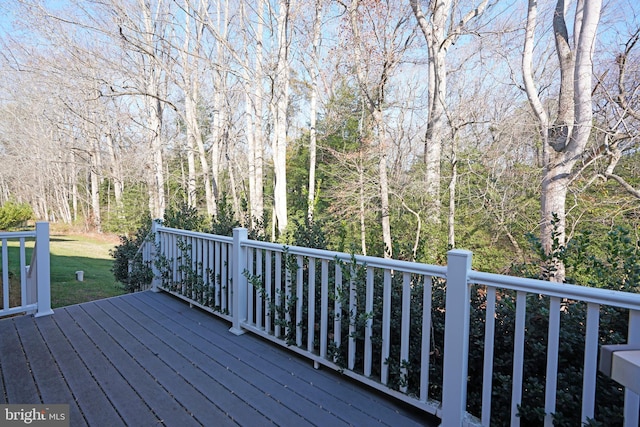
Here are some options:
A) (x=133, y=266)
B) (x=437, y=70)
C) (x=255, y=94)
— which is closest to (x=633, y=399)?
(x=133, y=266)

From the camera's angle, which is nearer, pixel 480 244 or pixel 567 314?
pixel 567 314

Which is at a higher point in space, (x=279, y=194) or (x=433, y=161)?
(x=433, y=161)

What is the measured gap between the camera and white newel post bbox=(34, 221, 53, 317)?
3.53m

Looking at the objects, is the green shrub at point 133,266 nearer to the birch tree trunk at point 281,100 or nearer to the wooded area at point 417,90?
the wooded area at point 417,90

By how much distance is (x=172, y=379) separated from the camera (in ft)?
7.67

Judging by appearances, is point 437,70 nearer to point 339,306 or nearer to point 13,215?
point 339,306

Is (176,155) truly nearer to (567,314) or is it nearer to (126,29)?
(126,29)

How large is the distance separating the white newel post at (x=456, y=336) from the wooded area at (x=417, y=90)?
9.43 feet

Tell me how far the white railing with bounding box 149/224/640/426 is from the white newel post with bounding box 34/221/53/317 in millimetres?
1582

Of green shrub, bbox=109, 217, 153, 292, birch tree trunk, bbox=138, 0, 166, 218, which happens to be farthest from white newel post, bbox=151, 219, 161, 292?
birch tree trunk, bbox=138, 0, 166, 218

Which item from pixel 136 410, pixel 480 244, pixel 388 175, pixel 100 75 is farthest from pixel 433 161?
pixel 100 75

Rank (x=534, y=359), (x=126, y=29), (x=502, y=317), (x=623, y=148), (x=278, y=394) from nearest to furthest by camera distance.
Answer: (x=534, y=359)
(x=502, y=317)
(x=278, y=394)
(x=623, y=148)
(x=126, y=29)

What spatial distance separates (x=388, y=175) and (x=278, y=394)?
23.9ft

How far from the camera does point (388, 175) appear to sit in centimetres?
882
